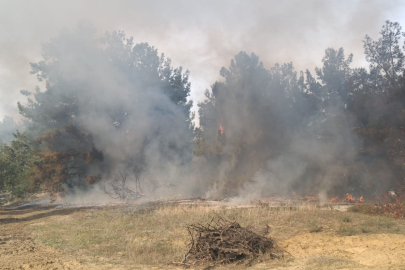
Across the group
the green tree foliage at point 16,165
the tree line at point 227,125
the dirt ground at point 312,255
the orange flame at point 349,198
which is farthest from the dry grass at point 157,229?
the tree line at point 227,125

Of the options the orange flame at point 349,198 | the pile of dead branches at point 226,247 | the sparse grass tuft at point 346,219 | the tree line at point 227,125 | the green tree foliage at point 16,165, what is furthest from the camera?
the tree line at point 227,125

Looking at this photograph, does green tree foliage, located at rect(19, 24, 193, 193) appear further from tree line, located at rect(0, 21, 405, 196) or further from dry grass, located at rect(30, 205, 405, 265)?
dry grass, located at rect(30, 205, 405, 265)

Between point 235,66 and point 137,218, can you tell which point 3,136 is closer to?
point 235,66

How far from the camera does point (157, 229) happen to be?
475 inches

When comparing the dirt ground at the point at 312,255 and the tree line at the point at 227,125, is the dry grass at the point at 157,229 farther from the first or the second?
the tree line at the point at 227,125

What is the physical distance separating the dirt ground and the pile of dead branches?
0.51 m

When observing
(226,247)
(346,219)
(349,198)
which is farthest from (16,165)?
(349,198)

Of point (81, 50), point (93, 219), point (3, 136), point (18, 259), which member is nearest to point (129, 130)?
point (81, 50)

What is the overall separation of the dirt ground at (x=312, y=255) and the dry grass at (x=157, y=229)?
1.47 ft

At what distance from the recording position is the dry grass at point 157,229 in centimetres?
924

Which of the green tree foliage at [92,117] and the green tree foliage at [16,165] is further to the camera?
the green tree foliage at [92,117]

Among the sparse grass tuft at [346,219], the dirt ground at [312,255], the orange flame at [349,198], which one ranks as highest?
the orange flame at [349,198]

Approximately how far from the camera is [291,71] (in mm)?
37938

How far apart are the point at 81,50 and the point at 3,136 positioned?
57557 millimetres
